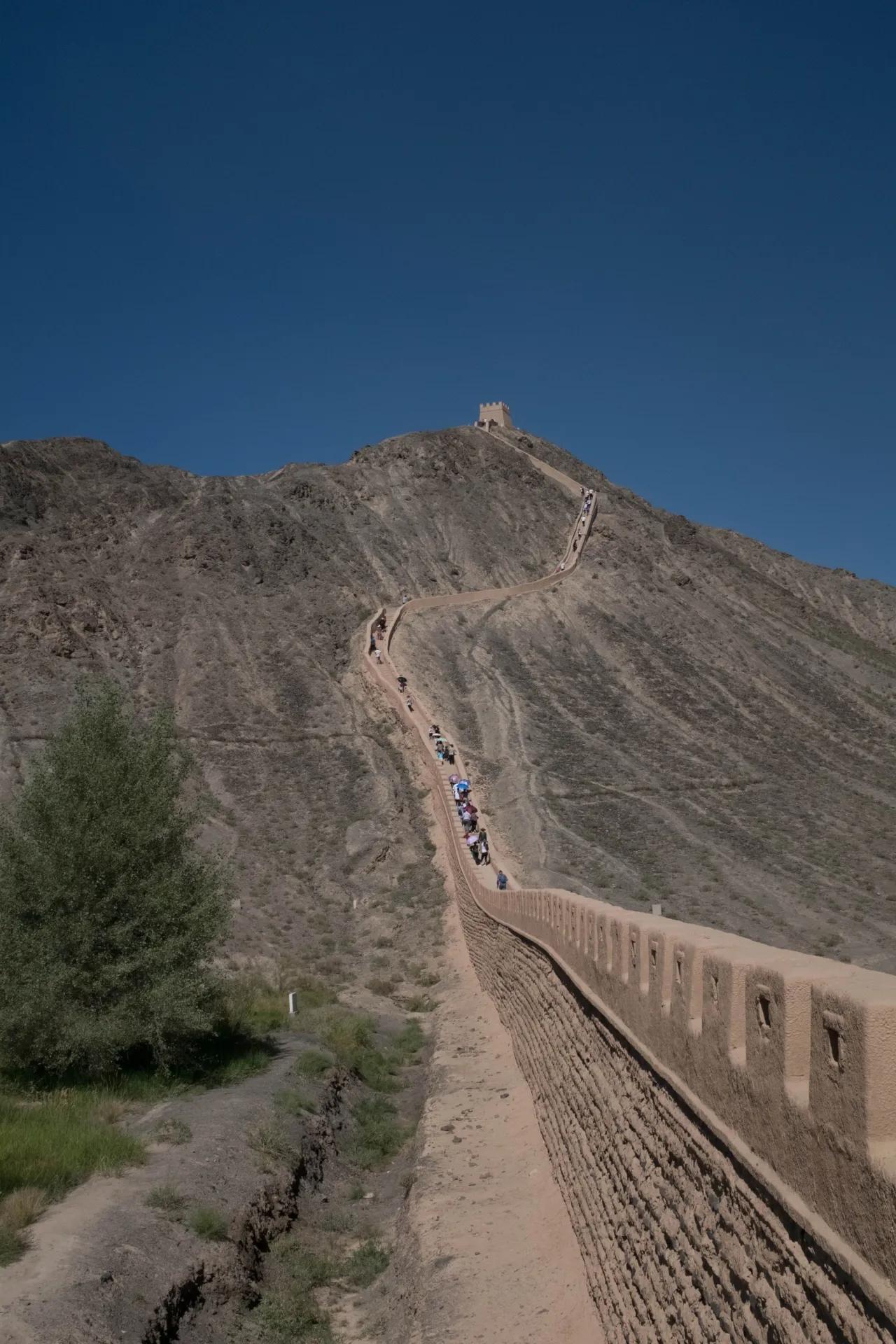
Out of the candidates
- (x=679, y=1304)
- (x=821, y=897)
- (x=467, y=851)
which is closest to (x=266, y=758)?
(x=467, y=851)

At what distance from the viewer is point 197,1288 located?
30.7 feet

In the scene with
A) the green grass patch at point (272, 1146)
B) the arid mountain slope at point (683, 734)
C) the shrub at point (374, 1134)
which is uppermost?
the arid mountain slope at point (683, 734)

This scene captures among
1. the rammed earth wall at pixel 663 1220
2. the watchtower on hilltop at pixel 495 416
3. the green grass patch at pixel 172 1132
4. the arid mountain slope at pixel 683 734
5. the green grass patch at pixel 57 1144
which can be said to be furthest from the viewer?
the watchtower on hilltop at pixel 495 416

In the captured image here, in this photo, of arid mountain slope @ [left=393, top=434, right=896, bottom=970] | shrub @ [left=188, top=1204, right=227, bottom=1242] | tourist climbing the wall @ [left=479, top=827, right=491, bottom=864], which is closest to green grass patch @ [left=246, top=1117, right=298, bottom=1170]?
shrub @ [left=188, top=1204, right=227, bottom=1242]

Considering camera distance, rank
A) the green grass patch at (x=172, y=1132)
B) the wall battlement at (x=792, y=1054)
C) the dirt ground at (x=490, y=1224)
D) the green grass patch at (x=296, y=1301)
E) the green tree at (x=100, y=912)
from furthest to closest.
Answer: the green tree at (x=100, y=912), the green grass patch at (x=172, y=1132), the green grass patch at (x=296, y=1301), the dirt ground at (x=490, y=1224), the wall battlement at (x=792, y=1054)

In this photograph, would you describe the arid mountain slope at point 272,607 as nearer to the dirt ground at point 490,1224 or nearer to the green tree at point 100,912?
the dirt ground at point 490,1224

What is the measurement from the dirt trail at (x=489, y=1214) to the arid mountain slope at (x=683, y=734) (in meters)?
7.86

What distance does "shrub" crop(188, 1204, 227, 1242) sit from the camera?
10.0m

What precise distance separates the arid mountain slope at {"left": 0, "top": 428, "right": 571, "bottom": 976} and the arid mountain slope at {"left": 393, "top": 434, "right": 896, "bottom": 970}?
11.6 feet

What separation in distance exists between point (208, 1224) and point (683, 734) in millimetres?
33173

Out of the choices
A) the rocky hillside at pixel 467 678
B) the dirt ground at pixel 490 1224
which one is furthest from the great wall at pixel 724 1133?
the rocky hillside at pixel 467 678

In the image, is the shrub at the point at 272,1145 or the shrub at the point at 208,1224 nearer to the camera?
the shrub at the point at 208,1224

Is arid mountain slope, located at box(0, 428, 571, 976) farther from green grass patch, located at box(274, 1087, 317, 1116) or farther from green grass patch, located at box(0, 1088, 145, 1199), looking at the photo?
green grass patch, located at box(0, 1088, 145, 1199)

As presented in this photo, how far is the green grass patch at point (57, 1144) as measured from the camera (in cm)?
998
